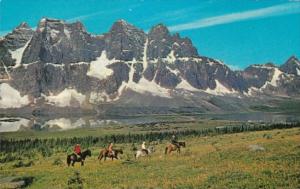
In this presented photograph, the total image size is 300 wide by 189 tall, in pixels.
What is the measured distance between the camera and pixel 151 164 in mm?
48000

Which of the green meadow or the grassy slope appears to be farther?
the green meadow

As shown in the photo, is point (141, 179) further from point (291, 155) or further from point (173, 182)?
point (291, 155)

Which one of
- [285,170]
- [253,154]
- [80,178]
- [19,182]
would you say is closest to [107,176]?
[80,178]

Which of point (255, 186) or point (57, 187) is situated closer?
point (255, 186)

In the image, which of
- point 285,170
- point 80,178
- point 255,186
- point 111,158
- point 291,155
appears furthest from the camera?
point 111,158

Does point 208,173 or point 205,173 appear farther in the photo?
point 205,173

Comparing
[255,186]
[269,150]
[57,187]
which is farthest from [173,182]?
[269,150]

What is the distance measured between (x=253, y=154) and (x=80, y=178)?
1485 cm

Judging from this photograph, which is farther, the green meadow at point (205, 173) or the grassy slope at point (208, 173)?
the green meadow at point (205, 173)

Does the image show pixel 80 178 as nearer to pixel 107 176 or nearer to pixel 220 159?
pixel 107 176

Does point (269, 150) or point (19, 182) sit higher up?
point (269, 150)

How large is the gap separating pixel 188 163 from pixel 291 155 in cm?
1007

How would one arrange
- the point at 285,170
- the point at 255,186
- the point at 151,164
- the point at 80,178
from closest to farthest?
1. the point at 255,186
2. the point at 285,170
3. the point at 80,178
4. the point at 151,164

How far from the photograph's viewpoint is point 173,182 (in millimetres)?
34000
